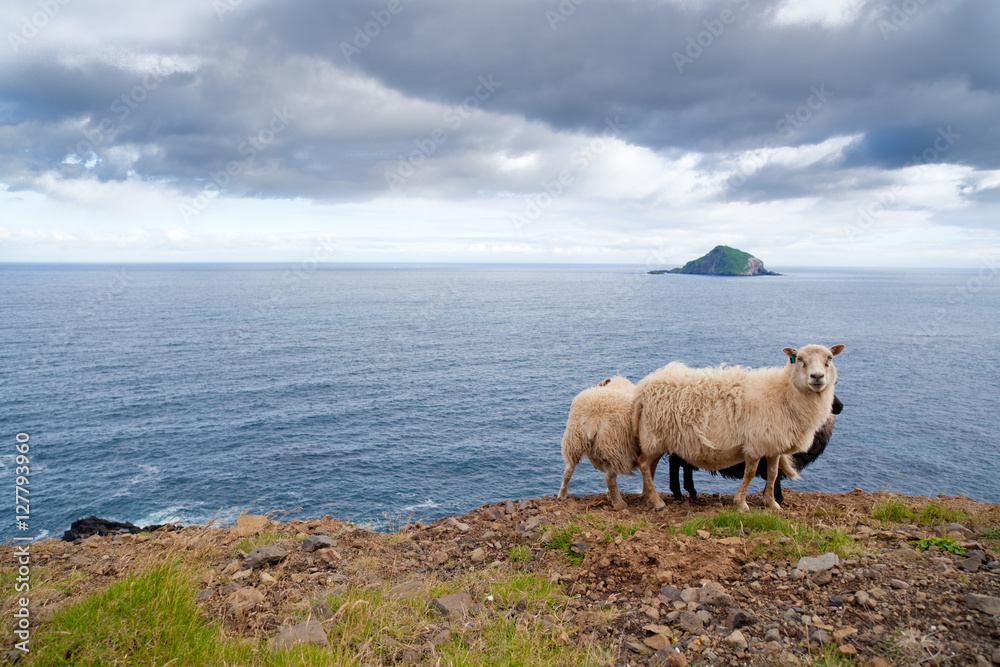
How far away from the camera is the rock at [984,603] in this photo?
5457 millimetres

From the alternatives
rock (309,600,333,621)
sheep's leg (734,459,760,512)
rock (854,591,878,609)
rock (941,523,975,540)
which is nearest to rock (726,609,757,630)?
rock (854,591,878,609)

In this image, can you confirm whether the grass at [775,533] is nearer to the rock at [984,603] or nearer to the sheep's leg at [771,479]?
the sheep's leg at [771,479]

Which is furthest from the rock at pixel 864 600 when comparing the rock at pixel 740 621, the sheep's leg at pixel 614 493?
the sheep's leg at pixel 614 493

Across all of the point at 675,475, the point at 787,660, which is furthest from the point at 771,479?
the point at 787,660

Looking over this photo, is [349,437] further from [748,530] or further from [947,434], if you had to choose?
[947,434]

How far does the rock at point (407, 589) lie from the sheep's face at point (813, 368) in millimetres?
7628

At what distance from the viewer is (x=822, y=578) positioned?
6.53 metres

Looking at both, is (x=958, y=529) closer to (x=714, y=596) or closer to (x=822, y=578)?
(x=822, y=578)

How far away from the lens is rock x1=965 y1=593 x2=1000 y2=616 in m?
5.46

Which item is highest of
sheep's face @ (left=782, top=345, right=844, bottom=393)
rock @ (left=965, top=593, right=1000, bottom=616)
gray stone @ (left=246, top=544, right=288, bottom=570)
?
sheep's face @ (left=782, top=345, right=844, bottom=393)

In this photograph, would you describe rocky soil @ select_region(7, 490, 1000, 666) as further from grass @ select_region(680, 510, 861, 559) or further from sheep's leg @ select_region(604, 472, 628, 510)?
sheep's leg @ select_region(604, 472, 628, 510)

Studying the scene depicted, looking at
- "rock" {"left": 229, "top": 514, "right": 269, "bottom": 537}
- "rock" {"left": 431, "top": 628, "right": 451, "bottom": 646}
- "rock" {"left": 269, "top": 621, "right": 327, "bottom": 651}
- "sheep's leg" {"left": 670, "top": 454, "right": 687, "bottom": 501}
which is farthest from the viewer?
"sheep's leg" {"left": 670, "top": 454, "right": 687, "bottom": 501}

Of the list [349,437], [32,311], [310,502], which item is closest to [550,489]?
[310,502]

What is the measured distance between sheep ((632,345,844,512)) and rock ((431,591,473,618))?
5698 mm
